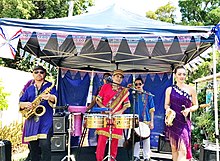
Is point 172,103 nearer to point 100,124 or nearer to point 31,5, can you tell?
point 100,124

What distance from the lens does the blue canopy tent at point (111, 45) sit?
384 centimetres

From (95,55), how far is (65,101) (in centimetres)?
154

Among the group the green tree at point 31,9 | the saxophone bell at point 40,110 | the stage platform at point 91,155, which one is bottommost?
the stage platform at point 91,155

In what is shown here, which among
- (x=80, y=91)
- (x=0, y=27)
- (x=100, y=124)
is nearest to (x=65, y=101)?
(x=80, y=91)

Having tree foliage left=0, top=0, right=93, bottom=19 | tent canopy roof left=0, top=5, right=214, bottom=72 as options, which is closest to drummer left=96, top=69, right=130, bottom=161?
tent canopy roof left=0, top=5, right=214, bottom=72

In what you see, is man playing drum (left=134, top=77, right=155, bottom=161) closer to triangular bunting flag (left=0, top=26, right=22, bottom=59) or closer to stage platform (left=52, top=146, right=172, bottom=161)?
stage platform (left=52, top=146, right=172, bottom=161)

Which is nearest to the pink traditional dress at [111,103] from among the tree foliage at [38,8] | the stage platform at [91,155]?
the stage platform at [91,155]

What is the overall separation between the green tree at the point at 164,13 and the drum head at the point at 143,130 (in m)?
14.7

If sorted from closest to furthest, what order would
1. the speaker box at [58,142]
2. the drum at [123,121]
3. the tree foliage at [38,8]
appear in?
the drum at [123,121] < the speaker box at [58,142] < the tree foliage at [38,8]

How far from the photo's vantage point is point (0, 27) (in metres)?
3.64

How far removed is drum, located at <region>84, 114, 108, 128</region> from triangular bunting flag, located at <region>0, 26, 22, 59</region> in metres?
1.22

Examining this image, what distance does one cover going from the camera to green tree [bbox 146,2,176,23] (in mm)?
18891

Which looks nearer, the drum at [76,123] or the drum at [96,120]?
the drum at [96,120]

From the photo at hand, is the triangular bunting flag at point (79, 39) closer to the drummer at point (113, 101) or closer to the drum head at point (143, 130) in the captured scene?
the drummer at point (113, 101)
